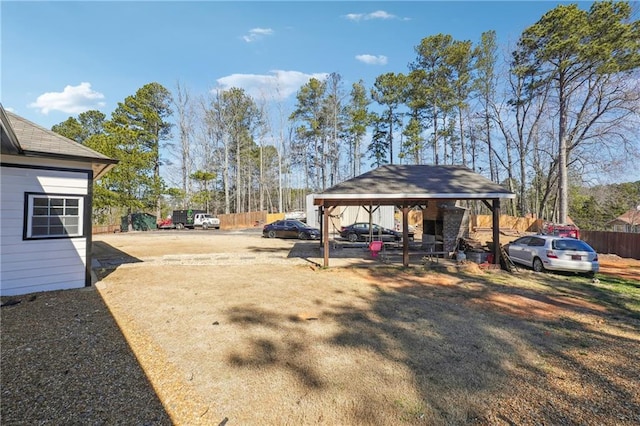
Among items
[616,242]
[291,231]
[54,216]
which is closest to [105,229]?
[291,231]

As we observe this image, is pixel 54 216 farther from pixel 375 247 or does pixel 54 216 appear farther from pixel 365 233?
pixel 365 233

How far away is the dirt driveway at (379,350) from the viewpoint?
286 cm

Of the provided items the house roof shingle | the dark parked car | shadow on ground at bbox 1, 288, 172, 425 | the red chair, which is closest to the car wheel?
the red chair

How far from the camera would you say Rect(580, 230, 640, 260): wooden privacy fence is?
48.3ft

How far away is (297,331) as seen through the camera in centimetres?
471

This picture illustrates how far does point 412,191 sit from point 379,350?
668 cm

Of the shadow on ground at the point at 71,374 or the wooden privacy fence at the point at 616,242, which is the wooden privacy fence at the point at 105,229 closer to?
the shadow on ground at the point at 71,374

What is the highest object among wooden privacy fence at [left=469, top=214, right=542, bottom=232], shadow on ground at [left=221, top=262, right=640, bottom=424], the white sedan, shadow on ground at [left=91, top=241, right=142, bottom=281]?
wooden privacy fence at [left=469, top=214, right=542, bottom=232]

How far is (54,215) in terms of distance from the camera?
6.71m

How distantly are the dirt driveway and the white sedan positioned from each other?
56.2 inches

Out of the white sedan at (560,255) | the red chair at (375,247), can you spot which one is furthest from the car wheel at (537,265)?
the red chair at (375,247)

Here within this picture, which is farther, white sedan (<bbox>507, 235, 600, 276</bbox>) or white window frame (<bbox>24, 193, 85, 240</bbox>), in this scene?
white sedan (<bbox>507, 235, 600, 276</bbox>)

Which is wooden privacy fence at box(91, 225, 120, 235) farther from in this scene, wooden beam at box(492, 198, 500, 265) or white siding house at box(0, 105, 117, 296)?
wooden beam at box(492, 198, 500, 265)

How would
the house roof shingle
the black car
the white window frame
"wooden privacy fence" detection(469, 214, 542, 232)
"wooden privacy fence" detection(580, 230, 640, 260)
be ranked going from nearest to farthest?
the house roof shingle < the white window frame < "wooden privacy fence" detection(580, 230, 640, 260) < the black car < "wooden privacy fence" detection(469, 214, 542, 232)
